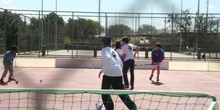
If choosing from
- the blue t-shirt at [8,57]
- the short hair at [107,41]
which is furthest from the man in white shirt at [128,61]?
the blue t-shirt at [8,57]

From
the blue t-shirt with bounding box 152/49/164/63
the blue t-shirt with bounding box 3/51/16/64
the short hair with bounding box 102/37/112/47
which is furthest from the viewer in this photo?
the blue t-shirt with bounding box 152/49/164/63

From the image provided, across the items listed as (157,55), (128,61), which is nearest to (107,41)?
(128,61)

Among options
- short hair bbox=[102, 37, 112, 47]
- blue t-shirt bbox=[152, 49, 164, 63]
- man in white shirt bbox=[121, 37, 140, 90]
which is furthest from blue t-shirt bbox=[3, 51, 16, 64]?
short hair bbox=[102, 37, 112, 47]

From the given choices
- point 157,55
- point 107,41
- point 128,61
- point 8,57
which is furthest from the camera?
point 157,55

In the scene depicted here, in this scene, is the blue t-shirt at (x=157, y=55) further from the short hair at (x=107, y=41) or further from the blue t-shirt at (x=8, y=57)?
the short hair at (x=107, y=41)

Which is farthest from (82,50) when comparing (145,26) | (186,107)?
(186,107)

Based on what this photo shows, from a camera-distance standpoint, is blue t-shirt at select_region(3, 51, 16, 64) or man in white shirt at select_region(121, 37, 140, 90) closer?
man in white shirt at select_region(121, 37, 140, 90)

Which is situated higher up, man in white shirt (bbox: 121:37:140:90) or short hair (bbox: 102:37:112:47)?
short hair (bbox: 102:37:112:47)

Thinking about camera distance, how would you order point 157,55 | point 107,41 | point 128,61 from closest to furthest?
point 107,41 → point 128,61 → point 157,55

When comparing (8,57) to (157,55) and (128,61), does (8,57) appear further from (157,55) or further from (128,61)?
(157,55)

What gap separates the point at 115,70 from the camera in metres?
7.69

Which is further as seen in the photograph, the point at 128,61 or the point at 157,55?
the point at 157,55

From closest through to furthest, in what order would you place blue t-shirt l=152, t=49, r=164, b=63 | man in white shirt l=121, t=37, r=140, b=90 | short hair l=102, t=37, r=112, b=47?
short hair l=102, t=37, r=112, b=47
man in white shirt l=121, t=37, r=140, b=90
blue t-shirt l=152, t=49, r=164, b=63

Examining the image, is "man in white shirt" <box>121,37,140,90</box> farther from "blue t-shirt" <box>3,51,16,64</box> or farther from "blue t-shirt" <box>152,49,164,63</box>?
"blue t-shirt" <box>3,51,16,64</box>
